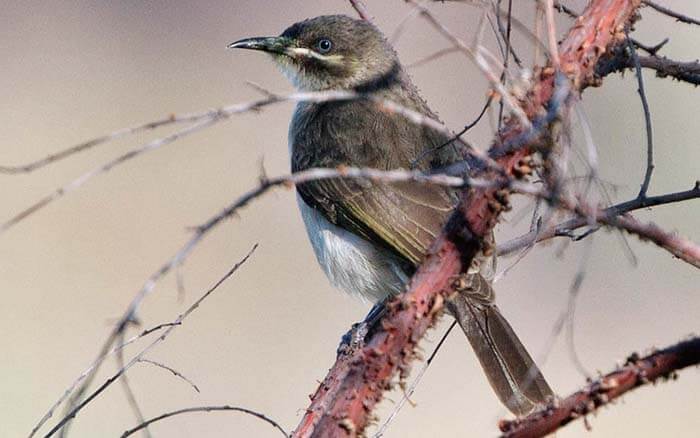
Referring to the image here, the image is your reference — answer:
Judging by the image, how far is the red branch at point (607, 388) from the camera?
7.59 feet

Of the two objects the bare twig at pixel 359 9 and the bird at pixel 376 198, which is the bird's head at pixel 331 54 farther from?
the bare twig at pixel 359 9

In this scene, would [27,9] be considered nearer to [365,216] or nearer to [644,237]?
[365,216]

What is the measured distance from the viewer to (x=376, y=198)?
544 cm

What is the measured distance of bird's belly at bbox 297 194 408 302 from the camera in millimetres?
5461

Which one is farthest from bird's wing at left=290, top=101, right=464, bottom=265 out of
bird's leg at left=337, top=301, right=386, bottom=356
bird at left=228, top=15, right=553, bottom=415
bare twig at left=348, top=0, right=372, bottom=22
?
bare twig at left=348, top=0, right=372, bottom=22

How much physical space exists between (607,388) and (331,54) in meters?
4.14

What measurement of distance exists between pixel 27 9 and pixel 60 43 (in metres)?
0.99

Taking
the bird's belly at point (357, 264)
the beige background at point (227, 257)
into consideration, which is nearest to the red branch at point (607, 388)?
the bird's belly at point (357, 264)

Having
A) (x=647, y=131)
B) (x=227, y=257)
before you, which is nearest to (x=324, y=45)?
(x=647, y=131)

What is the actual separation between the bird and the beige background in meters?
3.13

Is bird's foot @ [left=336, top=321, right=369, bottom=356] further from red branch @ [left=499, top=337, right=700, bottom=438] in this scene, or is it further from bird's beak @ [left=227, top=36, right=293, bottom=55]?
red branch @ [left=499, top=337, right=700, bottom=438]

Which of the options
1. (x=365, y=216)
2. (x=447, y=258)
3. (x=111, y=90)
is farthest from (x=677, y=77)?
(x=111, y=90)

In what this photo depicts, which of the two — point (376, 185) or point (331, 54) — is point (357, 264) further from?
point (331, 54)

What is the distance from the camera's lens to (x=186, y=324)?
1164 cm
